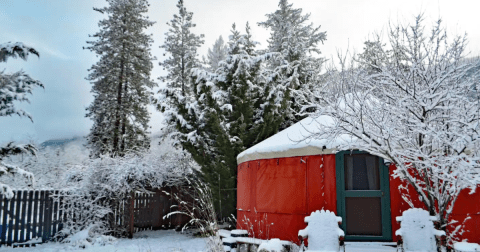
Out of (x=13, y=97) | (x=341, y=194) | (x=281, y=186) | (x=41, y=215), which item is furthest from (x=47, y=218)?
(x=341, y=194)

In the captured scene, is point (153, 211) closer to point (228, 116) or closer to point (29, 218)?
point (29, 218)

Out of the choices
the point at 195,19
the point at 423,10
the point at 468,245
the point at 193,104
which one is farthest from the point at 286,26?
the point at 468,245

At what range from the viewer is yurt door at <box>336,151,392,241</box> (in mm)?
5672

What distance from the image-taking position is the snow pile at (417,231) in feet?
16.1

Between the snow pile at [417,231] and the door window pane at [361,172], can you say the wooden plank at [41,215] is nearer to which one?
the door window pane at [361,172]

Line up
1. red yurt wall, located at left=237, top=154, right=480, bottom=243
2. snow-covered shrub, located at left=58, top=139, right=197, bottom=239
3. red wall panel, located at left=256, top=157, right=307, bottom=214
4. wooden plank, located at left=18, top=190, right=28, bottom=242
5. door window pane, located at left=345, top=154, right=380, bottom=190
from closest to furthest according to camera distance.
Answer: red yurt wall, located at left=237, top=154, right=480, bottom=243
door window pane, located at left=345, top=154, right=380, bottom=190
red wall panel, located at left=256, top=157, right=307, bottom=214
wooden plank, located at left=18, top=190, right=28, bottom=242
snow-covered shrub, located at left=58, top=139, right=197, bottom=239

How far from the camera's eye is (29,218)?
820 cm

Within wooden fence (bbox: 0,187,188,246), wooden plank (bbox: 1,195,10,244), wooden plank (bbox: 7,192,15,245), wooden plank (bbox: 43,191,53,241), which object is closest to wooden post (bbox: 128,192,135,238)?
wooden fence (bbox: 0,187,188,246)

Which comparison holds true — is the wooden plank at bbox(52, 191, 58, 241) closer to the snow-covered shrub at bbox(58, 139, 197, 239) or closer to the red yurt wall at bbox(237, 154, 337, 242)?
the snow-covered shrub at bbox(58, 139, 197, 239)

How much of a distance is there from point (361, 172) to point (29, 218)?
23.9 feet

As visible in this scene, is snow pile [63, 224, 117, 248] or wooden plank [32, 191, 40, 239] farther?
wooden plank [32, 191, 40, 239]

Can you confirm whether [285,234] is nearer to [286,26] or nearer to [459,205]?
[459,205]

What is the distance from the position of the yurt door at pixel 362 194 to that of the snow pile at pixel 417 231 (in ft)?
1.99

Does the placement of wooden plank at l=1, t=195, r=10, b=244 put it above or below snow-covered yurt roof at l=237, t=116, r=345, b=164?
below
